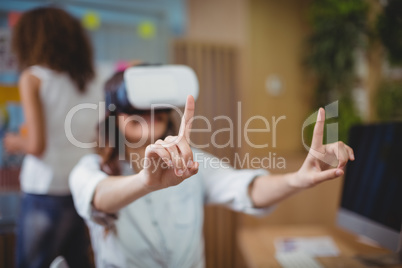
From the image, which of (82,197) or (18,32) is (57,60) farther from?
(82,197)

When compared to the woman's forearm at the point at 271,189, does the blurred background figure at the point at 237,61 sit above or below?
above

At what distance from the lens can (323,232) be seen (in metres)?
1.59

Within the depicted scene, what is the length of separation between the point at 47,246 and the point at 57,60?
0.60 meters

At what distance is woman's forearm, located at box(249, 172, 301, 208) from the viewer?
808mm

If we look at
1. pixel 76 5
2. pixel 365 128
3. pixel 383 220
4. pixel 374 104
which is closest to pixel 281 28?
pixel 374 104

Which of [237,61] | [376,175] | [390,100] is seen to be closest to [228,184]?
[376,175]

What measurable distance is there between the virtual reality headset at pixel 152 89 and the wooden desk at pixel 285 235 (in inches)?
29.9

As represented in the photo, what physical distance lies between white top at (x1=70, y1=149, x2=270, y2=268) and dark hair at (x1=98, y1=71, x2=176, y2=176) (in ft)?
0.07

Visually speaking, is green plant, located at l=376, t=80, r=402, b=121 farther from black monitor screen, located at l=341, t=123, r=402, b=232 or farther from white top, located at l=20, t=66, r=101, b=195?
white top, located at l=20, t=66, r=101, b=195

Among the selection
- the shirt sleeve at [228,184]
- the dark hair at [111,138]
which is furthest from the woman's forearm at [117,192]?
the shirt sleeve at [228,184]

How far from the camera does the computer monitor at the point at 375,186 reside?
3.26ft

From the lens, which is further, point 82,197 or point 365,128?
point 365,128

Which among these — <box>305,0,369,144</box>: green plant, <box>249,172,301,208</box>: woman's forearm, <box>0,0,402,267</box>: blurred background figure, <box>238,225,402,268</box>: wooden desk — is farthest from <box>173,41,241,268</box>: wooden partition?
<box>249,172,301,208</box>: woman's forearm

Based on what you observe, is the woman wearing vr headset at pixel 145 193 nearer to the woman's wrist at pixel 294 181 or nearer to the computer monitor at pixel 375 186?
the woman's wrist at pixel 294 181
